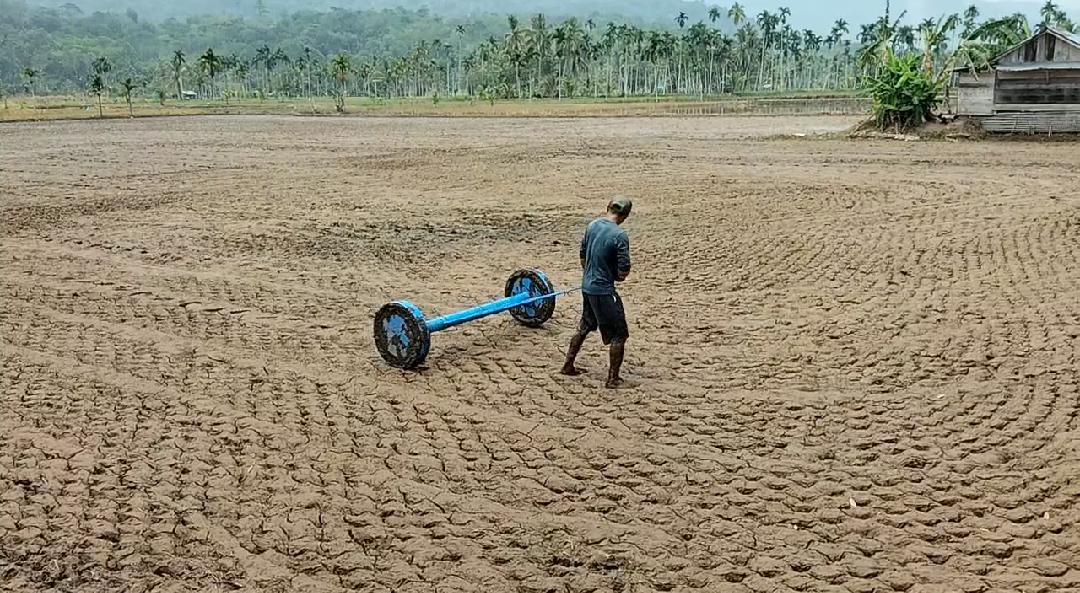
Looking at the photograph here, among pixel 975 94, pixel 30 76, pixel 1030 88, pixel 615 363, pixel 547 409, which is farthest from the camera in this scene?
pixel 30 76

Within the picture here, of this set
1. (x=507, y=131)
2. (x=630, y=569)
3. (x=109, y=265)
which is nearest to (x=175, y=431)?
(x=630, y=569)

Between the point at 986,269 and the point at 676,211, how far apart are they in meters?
5.65

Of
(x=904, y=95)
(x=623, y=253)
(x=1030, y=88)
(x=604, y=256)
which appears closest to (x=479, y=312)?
(x=604, y=256)

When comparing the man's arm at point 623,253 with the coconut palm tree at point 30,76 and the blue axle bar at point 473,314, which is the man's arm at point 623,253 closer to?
the blue axle bar at point 473,314

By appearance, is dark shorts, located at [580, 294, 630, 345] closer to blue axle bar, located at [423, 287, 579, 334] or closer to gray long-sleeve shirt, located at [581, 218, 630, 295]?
gray long-sleeve shirt, located at [581, 218, 630, 295]

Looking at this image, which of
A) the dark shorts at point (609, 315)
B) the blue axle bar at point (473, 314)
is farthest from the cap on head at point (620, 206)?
the blue axle bar at point (473, 314)

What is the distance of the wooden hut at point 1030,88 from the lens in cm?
2628

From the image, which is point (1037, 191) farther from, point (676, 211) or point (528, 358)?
point (528, 358)

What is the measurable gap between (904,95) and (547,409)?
83.9 ft

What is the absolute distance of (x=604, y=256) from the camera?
693 cm

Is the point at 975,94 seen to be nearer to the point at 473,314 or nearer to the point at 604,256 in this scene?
the point at 473,314

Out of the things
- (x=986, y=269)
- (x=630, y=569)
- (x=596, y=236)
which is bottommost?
(x=630, y=569)

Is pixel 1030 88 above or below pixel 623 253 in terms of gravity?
above

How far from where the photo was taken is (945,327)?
8578 millimetres
